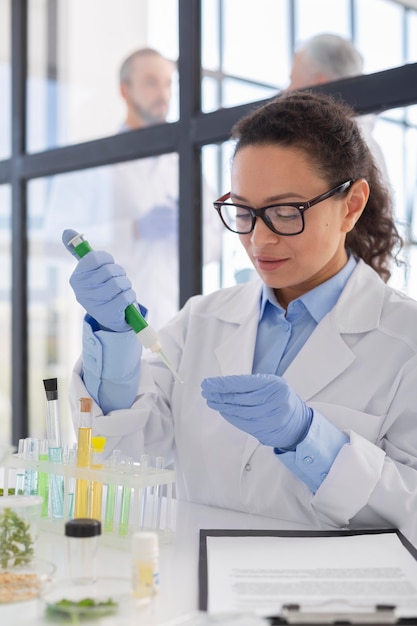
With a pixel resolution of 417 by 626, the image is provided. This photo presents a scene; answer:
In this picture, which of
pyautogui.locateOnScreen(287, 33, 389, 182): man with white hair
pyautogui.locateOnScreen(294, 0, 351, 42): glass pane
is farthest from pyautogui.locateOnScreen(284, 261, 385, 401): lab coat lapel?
pyautogui.locateOnScreen(294, 0, 351, 42): glass pane

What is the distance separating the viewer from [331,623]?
38.5 inches

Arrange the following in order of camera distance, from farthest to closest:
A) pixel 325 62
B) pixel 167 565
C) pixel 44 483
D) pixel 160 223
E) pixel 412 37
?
pixel 160 223 < pixel 325 62 < pixel 412 37 < pixel 44 483 < pixel 167 565

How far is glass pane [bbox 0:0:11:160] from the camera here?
3914 millimetres

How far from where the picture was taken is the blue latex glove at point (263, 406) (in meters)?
1.49

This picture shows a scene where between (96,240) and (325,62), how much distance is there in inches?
51.5

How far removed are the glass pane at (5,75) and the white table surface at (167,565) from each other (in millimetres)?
2794

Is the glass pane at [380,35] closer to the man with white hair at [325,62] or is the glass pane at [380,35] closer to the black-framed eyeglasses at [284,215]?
the man with white hair at [325,62]

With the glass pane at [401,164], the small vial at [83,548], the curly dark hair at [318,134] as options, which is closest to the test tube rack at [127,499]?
the small vial at [83,548]

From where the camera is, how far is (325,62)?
2625 millimetres

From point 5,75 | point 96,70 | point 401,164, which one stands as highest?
point 5,75

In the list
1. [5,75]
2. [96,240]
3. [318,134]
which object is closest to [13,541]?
[318,134]

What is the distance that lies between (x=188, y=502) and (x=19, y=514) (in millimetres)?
655

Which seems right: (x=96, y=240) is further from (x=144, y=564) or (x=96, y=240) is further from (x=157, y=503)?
(x=144, y=564)

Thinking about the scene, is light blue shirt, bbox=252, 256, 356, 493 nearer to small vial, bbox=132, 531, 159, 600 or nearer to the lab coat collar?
the lab coat collar
